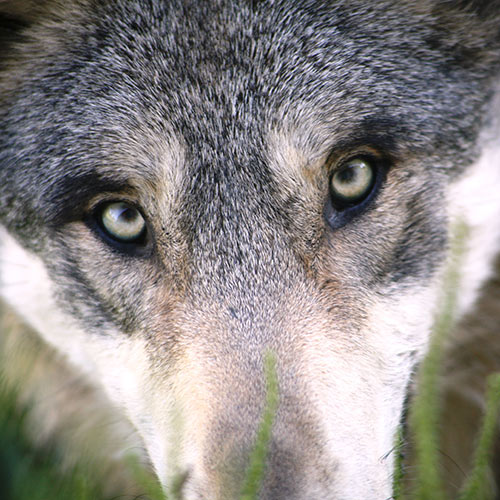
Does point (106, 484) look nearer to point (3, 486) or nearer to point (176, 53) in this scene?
point (3, 486)

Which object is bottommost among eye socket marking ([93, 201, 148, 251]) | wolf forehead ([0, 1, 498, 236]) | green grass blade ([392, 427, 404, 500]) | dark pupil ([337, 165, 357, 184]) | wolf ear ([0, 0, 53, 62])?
green grass blade ([392, 427, 404, 500])

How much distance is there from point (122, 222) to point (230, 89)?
23.1 inches

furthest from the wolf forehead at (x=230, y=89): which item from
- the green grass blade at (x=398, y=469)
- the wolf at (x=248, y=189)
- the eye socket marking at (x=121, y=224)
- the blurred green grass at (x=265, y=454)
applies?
the green grass blade at (x=398, y=469)

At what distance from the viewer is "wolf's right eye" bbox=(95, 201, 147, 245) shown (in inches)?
93.4

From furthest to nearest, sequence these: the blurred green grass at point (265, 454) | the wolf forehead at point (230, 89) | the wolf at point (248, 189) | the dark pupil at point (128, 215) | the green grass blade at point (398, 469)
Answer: the dark pupil at point (128, 215) < the wolf forehead at point (230, 89) < the wolf at point (248, 189) < the green grass blade at point (398, 469) < the blurred green grass at point (265, 454)

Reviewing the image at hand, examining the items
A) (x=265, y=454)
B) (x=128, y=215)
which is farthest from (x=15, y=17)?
(x=265, y=454)

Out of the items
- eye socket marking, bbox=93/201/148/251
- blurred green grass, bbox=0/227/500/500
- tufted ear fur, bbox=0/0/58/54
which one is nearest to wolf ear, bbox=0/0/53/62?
tufted ear fur, bbox=0/0/58/54

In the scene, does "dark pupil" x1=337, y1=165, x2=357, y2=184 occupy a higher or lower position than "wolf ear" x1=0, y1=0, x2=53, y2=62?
lower

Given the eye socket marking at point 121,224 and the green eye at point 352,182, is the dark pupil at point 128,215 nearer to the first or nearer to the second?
the eye socket marking at point 121,224

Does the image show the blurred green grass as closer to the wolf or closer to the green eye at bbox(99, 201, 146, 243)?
the wolf

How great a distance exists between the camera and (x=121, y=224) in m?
2.40

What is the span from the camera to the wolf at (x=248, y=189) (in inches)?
81.3

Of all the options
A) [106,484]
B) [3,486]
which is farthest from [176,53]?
[106,484]

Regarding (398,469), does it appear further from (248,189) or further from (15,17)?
(15,17)
